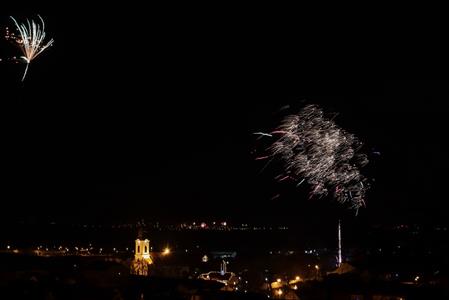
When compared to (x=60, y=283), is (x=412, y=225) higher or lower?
higher

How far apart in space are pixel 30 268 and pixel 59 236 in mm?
75698

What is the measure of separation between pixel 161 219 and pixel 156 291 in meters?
131

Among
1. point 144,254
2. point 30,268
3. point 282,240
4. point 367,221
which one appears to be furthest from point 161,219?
point 30,268

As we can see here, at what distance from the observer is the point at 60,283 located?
18000mm

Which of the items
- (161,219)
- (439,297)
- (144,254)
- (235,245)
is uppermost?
(161,219)

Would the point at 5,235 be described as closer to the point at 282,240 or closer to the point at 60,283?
the point at 282,240

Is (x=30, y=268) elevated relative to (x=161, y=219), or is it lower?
lower

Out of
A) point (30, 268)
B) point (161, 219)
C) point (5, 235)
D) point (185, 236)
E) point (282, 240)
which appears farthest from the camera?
point (161, 219)

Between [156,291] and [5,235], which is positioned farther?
[5,235]

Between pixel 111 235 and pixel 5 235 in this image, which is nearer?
pixel 5 235

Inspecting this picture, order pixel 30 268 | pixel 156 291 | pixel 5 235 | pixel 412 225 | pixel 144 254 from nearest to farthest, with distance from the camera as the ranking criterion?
pixel 156 291 → pixel 30 268 → pixel 144 254 → pixel 412 225 → pixel 5 235

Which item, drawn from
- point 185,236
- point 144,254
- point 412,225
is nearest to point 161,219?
point 185,236

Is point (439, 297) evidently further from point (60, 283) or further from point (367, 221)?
point (367, 221)

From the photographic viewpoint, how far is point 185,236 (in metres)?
116
